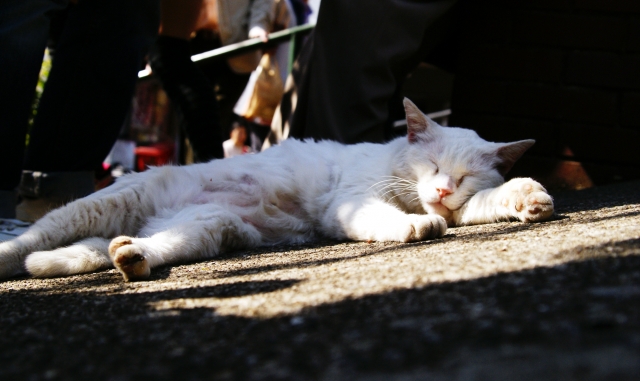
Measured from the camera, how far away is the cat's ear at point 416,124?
2928 mm

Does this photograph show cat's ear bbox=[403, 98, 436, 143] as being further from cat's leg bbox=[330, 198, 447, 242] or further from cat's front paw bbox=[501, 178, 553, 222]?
cat's front paw bbox=[501, 178, 553, 222]

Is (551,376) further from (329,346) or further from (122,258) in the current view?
(122,258)

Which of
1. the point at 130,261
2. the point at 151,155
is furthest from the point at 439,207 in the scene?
the point at 151,155

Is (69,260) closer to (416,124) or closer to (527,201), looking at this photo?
(416,124)

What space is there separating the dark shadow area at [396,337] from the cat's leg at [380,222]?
815 millimetres

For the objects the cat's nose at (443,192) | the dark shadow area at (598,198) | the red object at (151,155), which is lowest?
the red object at (151,155)

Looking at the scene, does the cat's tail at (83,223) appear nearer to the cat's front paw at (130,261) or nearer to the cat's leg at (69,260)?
the cat's leg at (69,260)

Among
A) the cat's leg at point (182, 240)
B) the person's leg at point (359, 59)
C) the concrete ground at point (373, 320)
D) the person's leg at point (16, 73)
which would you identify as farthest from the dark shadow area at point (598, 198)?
the person's leg at point (16, 73)

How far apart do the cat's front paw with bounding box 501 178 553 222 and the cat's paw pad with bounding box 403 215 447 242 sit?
340mm

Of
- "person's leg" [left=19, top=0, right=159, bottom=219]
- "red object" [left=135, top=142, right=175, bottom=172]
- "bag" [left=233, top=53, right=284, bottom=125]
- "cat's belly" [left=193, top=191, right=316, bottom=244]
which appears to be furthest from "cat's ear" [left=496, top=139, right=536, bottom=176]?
"red object" [left=135, top=142, right=175, bottom=172]

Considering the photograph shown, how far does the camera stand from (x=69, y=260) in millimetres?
2383

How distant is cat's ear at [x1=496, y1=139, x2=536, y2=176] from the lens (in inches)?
109

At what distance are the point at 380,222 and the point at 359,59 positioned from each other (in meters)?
1.47

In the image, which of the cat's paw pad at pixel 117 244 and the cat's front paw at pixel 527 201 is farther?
the cat's front paw at pixel 527 201
